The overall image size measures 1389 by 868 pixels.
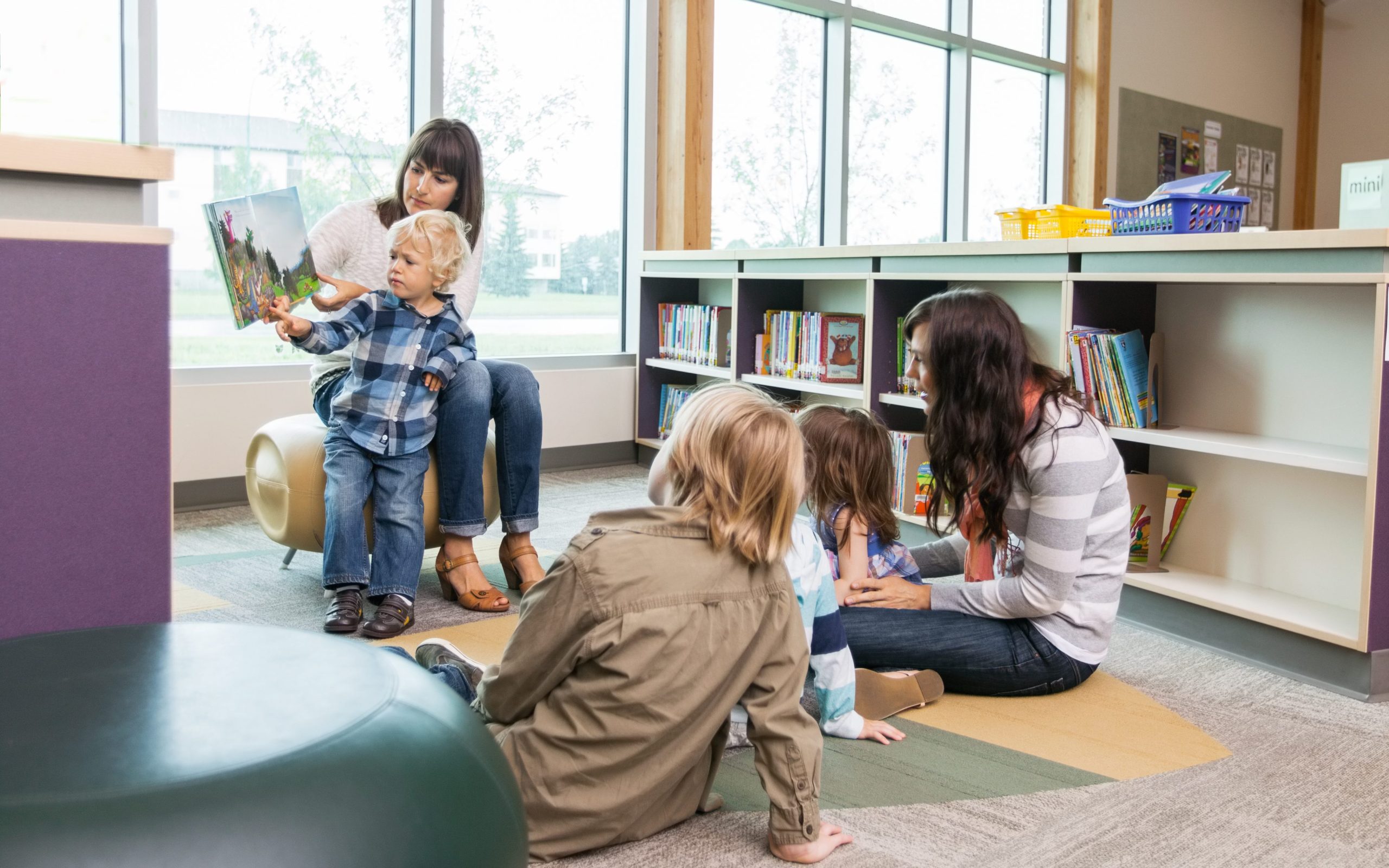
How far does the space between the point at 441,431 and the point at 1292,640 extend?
74.7 inches

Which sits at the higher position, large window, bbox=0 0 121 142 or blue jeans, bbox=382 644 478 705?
large window, bbox=0 0 121 142

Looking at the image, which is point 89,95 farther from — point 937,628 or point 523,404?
point 937,628

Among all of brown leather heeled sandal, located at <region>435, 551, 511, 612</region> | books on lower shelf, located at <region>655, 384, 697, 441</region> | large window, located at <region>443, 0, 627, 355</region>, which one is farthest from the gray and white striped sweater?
large window, located at <region>443, 0, 627, 355</region>

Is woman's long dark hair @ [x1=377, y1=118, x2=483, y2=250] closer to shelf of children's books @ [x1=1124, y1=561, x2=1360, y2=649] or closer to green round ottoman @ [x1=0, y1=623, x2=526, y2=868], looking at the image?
shelf of children's books @ [x1=1124, y1=561, x2=1360, y2=649]


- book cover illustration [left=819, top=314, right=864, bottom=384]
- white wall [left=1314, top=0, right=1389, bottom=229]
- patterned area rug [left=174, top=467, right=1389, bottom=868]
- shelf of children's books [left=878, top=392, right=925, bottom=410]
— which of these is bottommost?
patterned area rug [left=174, top=467, right=1389, bottom=868]

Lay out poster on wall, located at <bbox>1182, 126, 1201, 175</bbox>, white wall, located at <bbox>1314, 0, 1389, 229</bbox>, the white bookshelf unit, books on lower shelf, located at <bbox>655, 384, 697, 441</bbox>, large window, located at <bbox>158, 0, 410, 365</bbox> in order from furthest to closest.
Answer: white wall, located at <bbox>1314, 0, 1389, 229</bbox>, poster on wall, located at <bbox>1182, 126, 1201, 175</bbox>, books on lower shelf, located at <bbox>655, 384, 697, 441</bbox>, large window, located at <bbox>158, 0, 410, 365</bbox>, the white bookshelf unit

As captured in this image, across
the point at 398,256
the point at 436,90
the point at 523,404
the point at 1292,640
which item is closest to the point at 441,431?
the point at 523,404

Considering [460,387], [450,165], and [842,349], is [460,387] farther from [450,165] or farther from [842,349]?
[842,349]

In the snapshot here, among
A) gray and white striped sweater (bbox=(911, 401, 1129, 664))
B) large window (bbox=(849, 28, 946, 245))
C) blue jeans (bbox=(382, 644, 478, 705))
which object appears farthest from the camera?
large window (bbox=(849, 28, 946, 245))

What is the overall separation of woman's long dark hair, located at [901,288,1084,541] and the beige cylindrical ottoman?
1.17 meters

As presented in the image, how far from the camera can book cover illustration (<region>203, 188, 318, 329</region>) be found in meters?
2.46

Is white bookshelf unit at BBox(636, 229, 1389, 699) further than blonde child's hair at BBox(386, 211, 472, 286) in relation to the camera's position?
No

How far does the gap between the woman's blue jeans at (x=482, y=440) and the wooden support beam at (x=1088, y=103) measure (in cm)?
483

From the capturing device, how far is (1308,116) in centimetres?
815
